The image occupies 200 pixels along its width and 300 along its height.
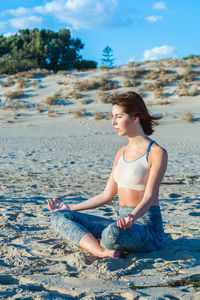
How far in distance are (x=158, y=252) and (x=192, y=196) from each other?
291cm

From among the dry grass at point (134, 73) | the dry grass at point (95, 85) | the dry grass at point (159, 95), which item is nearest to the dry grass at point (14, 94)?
the dry grass at point (95, 85)

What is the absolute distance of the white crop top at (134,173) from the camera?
315 cm

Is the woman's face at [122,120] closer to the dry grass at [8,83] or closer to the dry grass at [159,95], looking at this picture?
the dry grass at [159,95]

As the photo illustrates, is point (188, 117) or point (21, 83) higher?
point (21, 83)

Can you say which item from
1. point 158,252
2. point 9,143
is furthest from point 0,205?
point 9,143

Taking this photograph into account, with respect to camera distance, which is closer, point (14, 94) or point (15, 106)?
point (15, 106)

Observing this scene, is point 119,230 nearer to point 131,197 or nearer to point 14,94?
point 131,197

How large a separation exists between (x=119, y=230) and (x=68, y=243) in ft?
3.01

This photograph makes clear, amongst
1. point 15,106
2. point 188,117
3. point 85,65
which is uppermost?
point 85,65

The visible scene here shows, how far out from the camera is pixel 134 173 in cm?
317

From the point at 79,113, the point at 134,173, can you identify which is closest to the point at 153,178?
the point at 134,173

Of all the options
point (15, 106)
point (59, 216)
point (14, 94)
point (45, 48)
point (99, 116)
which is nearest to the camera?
point (59, 216)

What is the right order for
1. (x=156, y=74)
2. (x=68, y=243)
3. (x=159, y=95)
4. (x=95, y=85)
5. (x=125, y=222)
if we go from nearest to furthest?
(x=125, y=222) < (x=68, y=243) < (x=159, y=95) < (x=95, y=85) < (x=156, y=74)

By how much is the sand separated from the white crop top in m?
0.58
